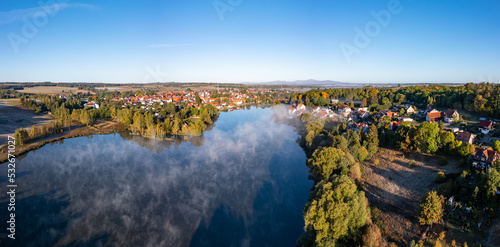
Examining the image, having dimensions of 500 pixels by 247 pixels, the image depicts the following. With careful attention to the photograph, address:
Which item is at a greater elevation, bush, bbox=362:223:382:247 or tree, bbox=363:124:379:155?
tree, bbox=363:124:379:155

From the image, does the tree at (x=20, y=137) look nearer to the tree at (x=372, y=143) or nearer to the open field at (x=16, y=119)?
the open field at (x=16, y=119)

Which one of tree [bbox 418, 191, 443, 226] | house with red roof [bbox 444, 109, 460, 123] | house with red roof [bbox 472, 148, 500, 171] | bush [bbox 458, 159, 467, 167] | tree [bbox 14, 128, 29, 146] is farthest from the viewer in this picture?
house with red roof [bbox 444, 109, 460, 123]

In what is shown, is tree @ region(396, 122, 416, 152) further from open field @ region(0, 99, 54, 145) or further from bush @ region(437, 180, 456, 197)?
open field @ region(0, 99, 54, 145)

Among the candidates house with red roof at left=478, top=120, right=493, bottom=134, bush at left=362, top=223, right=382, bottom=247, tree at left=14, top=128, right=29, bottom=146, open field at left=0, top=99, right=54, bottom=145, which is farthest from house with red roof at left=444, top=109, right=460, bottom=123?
open field at left=0, top=99, right=54, bottom=145

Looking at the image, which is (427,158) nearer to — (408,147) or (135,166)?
(408,147)

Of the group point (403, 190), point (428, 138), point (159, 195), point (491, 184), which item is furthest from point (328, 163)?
point (159, 195)

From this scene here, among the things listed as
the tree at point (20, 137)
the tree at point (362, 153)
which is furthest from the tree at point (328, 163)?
the tree at point (20, 137)

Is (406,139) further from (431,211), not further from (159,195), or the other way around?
(159,195)
